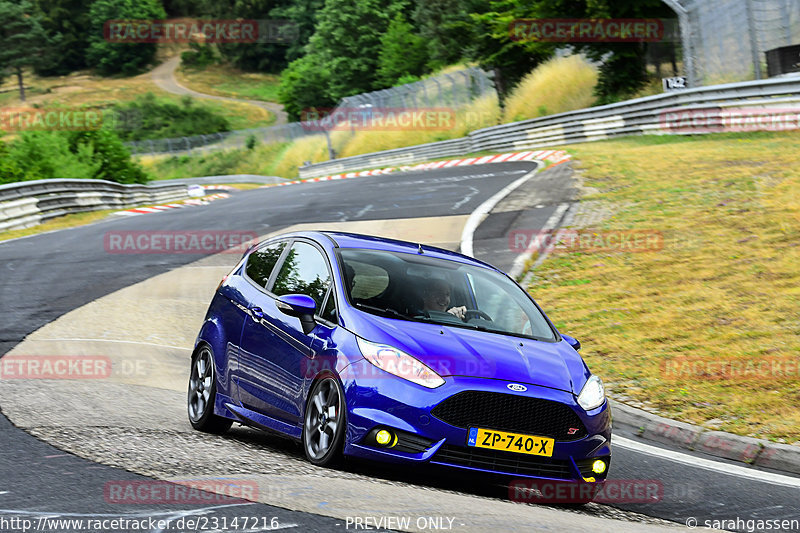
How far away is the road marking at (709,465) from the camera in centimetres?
770

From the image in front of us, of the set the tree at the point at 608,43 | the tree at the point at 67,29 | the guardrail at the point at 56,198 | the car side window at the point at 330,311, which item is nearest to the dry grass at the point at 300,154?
the tree at the point at 608,43

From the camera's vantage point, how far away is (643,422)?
940 centimetres

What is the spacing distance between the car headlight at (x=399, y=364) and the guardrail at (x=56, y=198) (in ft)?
68.3

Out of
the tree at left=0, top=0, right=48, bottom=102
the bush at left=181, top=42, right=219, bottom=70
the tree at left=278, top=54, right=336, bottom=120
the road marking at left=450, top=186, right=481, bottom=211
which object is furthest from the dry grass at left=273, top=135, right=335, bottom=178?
the bush at left=181, top=42, right=219, bottom=70

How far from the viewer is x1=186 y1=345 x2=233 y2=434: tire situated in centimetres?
832

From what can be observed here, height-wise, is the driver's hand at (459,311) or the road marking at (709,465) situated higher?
the driver's hand at (459,311)

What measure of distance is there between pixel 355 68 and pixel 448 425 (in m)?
84.4

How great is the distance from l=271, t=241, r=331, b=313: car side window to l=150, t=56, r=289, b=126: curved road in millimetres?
112350

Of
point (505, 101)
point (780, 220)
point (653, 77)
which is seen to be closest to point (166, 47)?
point (505, 101)

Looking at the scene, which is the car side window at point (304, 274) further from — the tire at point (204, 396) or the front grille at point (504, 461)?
the front grille at point (504, 461)

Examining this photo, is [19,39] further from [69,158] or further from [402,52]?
[69,158]

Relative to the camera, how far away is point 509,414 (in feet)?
21.2

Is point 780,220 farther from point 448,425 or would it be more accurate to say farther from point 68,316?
point 448,425

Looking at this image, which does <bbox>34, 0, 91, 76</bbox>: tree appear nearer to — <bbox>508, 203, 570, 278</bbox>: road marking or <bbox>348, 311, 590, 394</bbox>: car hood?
<bbox>508, 203, 570, 278</bbox>: road marking
